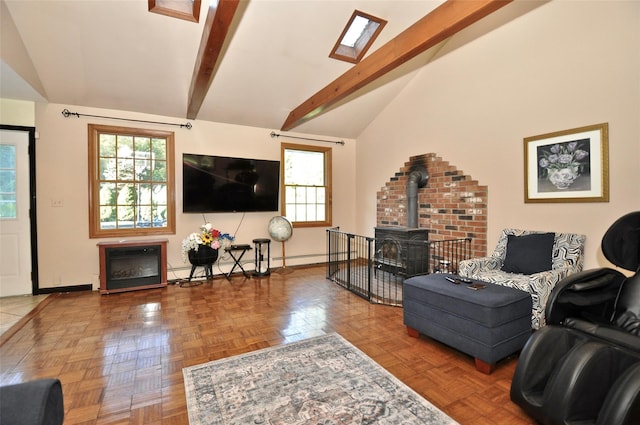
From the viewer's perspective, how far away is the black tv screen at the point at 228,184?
4.67 metres

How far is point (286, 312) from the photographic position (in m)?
3.36

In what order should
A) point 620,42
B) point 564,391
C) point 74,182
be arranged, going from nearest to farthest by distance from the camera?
point 564,391 < point 620,42 < point 74,182

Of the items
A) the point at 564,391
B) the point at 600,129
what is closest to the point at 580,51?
the point at 600,129

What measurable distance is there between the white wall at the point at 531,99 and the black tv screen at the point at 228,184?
2598 mm

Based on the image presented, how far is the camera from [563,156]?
314cm

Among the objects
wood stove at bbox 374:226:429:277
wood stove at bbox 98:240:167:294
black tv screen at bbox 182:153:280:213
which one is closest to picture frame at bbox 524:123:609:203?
wood stove at bbox 374:226:429:277

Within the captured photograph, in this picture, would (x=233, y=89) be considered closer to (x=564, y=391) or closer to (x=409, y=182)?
(x=409, y=182)

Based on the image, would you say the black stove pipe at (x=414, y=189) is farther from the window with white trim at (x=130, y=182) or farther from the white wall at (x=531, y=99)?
the window with white trim at (x=130, y=182)

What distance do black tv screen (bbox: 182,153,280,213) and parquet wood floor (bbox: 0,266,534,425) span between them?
146 cm

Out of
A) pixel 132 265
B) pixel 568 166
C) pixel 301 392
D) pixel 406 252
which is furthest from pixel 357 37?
pixel 132 265

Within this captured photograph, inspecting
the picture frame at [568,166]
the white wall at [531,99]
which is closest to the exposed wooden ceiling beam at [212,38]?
the white wall at [531,99]

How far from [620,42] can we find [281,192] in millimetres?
4789

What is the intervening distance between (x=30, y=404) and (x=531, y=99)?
15.3ft

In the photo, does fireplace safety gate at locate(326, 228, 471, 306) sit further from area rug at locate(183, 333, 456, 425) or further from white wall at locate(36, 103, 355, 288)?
white wall at locate(36, 103, 355, 288)
